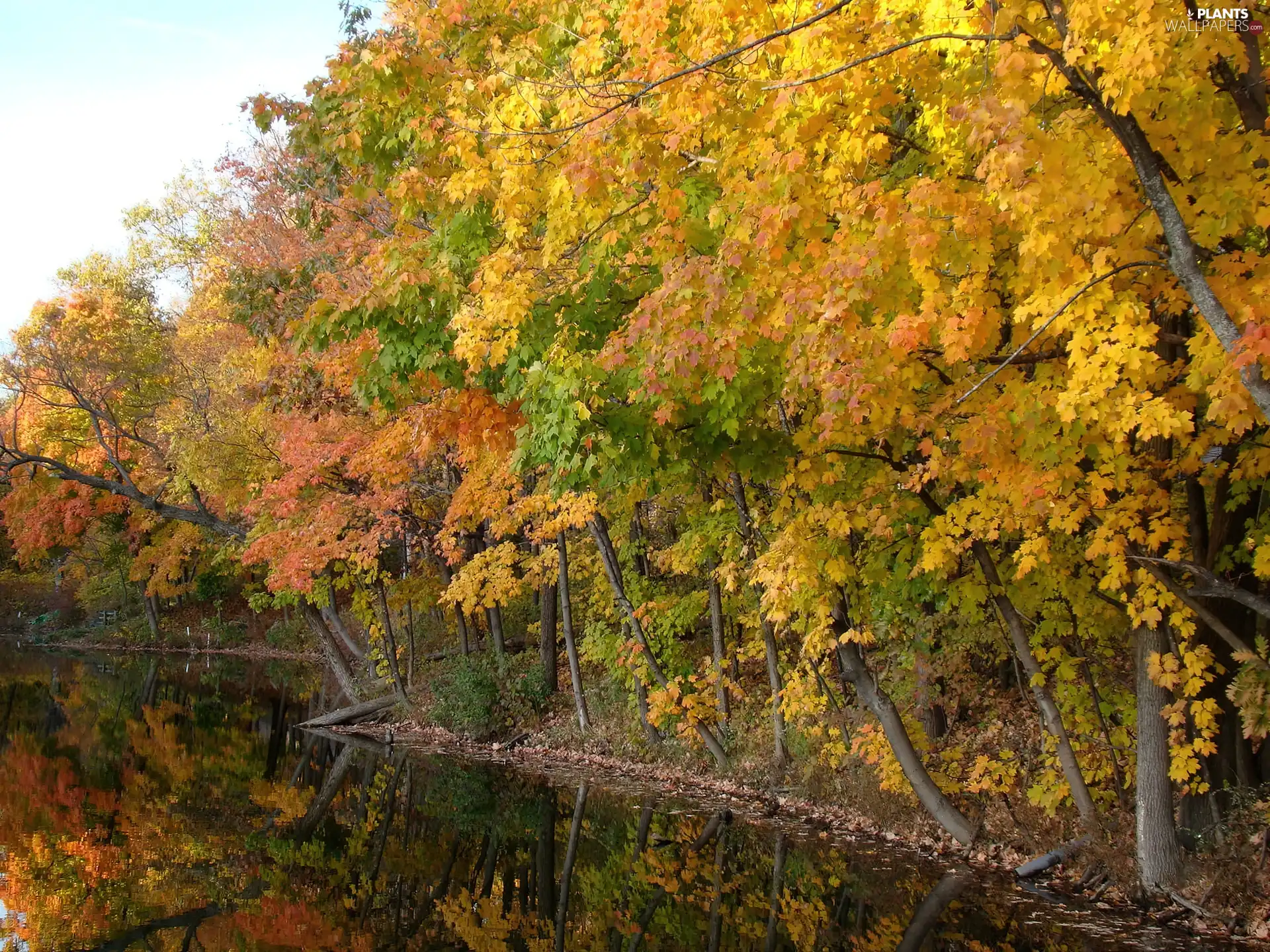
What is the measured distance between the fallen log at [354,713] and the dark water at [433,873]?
15.2 feet

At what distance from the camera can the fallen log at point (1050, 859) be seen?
869 centimetres

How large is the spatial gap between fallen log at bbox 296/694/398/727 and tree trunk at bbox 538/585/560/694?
13.3 ft

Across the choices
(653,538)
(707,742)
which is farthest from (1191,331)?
(653,538)

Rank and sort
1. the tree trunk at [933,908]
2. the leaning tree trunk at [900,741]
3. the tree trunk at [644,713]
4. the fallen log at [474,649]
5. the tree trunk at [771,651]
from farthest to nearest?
the fallen log at [474,649]
the tree trunk at [644,713]
the tree trunk at [771,651]
the leaning tree trunk at [900,741]
the tree trunk at [933,908]

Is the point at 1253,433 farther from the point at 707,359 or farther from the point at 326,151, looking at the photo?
the point at 326,151

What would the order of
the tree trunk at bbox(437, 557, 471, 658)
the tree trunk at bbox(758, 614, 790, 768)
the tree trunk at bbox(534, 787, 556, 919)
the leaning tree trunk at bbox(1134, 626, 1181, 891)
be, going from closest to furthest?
1. the leaning tree trunk at bbox(1134, 626, 1181, 891)
2. the tree trunk at bbox(534, 787, 556, 919)
3. the tree trunk at bbox(758, 614, 790, 768)
4. the tree trunk at bbox(437, 557, 471, 658)

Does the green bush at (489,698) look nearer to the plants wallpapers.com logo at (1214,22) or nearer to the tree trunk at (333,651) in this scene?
the tree trunk at (333,651)

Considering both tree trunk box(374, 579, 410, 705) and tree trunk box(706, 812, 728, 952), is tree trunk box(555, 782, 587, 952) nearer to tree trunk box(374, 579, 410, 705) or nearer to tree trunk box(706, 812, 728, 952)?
tree trunk box(706, 812, 728, 952)

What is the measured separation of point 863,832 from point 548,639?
8.76 m

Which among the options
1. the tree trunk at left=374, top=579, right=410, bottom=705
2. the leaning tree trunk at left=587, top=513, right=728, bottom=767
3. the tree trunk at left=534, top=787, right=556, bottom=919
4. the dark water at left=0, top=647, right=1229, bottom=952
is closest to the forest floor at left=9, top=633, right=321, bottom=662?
the tree trunk at left=374, top=579, right=410, bottom=705

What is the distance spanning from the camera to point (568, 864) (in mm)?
9516

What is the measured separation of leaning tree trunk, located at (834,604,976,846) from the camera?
9805mm

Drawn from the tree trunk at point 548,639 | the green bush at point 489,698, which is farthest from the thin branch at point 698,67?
the green bush at point 489,698

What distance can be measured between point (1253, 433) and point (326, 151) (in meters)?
8.56
